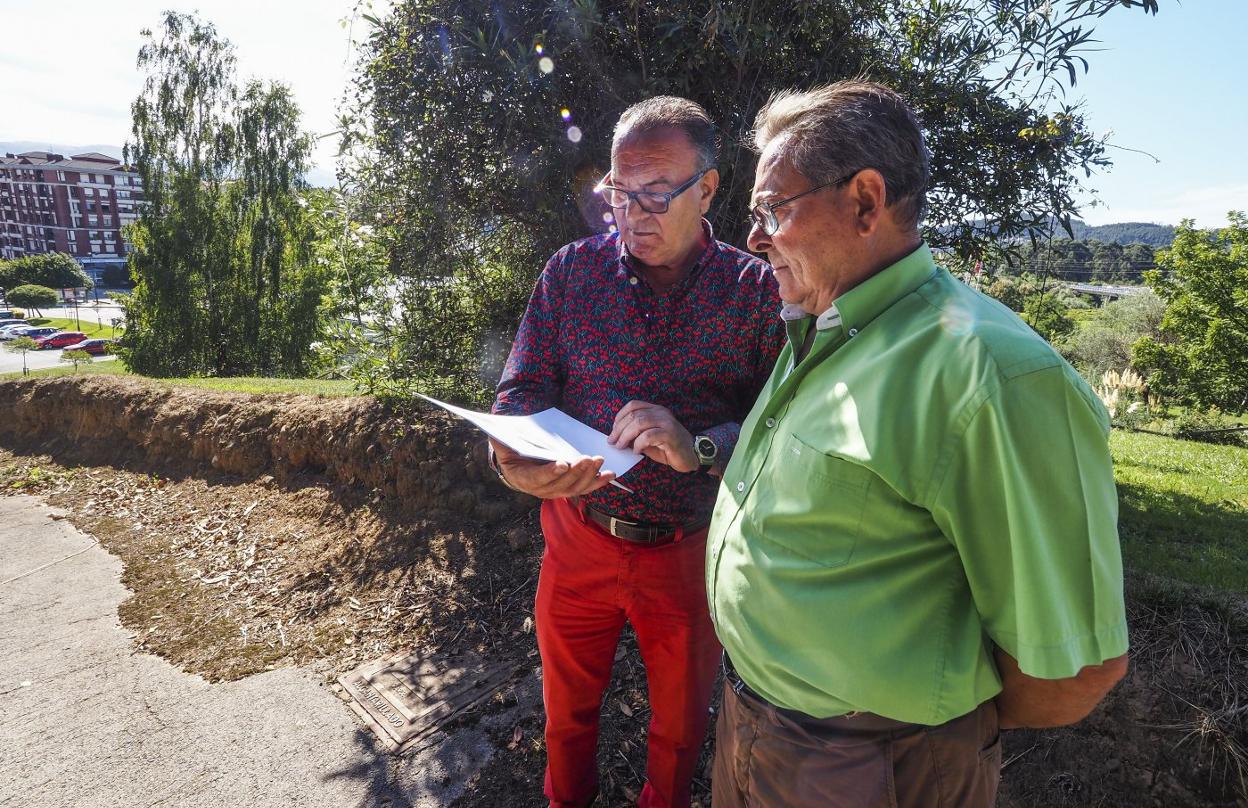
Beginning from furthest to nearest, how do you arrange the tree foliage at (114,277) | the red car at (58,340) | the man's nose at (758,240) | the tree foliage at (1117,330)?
the tree foliage at (114,277) < the red car at (58,340) < the tree foliage at (1117,330) < the man's nose at (758,240)

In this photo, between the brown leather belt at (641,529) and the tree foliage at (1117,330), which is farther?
the tree foliage at (1117,330)

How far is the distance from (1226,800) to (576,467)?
2705 millimetres

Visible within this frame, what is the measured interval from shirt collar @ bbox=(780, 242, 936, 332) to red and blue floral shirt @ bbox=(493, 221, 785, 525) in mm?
762

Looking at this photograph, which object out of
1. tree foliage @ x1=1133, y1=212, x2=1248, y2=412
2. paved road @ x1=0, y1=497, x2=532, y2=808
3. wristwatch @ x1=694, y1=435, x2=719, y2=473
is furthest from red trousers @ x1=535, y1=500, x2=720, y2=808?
tree foliage @ x1=1133, y1=212, x2=1248, y2=412

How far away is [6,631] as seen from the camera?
15.6ft

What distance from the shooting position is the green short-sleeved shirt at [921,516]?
1052 millimetres

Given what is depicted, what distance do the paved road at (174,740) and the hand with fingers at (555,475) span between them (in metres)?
1.83

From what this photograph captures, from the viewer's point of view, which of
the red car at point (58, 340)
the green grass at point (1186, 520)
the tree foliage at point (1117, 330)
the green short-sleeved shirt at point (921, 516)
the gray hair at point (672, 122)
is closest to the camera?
the green short-sleeved shirt at point (921, 516)

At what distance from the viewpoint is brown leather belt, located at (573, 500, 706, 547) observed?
7.23ft

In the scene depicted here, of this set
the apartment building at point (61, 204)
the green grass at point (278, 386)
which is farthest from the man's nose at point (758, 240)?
the apartment building at point (61, 204)

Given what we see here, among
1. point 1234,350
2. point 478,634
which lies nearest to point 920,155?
point 478,634

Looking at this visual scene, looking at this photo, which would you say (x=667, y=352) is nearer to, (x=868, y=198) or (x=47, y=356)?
(x=868, y=198)

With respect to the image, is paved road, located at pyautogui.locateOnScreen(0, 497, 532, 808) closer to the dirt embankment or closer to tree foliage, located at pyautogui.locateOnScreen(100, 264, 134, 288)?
the dirt embankment

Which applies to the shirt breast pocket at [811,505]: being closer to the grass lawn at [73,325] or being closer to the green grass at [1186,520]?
the green grass at [1186,520]
